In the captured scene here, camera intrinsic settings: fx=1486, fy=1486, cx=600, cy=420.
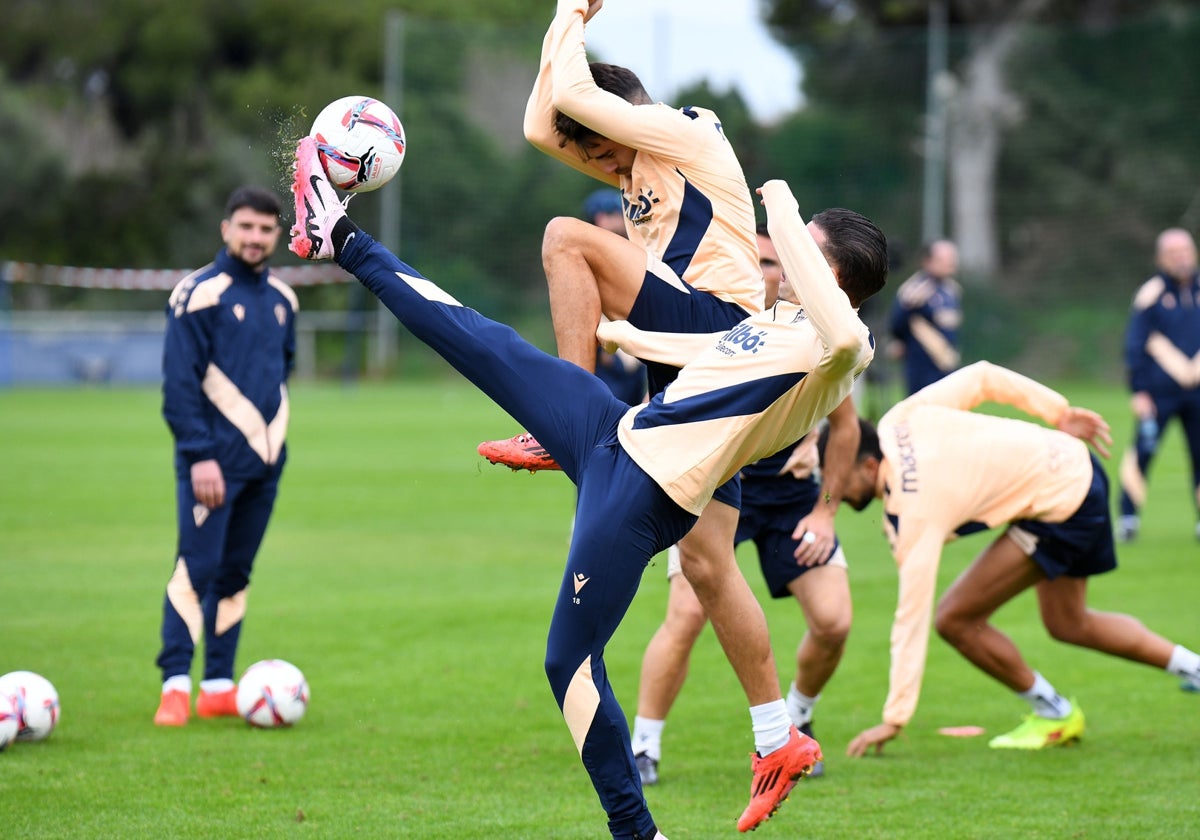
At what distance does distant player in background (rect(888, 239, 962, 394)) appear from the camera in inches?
595

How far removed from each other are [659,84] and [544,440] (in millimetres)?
30758

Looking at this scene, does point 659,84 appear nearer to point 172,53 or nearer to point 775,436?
point 172,53

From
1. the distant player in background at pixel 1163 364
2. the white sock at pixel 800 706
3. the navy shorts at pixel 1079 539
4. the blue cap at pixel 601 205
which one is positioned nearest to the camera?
the navy shorts at pixel 1079 539

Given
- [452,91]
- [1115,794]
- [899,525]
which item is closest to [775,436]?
[899,525]

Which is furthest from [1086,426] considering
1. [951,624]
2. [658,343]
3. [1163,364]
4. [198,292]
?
[1163,364]

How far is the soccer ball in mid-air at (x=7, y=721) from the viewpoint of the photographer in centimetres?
599

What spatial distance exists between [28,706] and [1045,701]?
4.33 m

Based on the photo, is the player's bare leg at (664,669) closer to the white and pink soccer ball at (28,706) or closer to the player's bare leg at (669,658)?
the player's bare leg at (669,658)

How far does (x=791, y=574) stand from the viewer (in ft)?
20.8

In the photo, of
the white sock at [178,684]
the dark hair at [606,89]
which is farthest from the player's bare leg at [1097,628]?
the white sock at [178,684]

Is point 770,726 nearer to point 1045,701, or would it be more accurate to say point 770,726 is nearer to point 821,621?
point 821,621

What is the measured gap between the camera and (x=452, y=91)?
33.5 metres

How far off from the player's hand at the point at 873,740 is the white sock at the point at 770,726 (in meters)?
1.01

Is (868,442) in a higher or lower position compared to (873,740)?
higher
